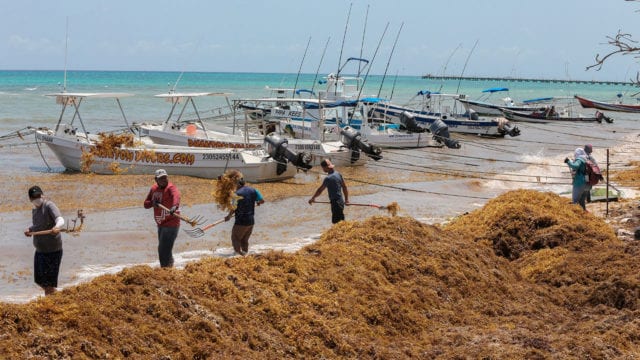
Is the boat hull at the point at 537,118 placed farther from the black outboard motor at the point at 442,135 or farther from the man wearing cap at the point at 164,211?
the man wearing cap at the point at 164,211

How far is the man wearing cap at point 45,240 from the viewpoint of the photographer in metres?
8.05

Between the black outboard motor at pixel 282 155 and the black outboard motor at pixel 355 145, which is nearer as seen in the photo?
the black outboard motor at pixel 282 155

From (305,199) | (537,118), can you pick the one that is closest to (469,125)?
(537,118)

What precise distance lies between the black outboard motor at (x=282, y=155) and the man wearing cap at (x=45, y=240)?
13.5 metres

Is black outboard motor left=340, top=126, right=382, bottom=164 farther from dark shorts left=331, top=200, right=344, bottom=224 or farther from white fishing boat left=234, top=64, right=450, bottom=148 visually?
dark shorts left=331, top=200, right=344, bottom=224

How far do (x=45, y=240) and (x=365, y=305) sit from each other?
348cm

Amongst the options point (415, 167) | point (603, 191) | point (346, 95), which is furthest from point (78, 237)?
point (346, 95)

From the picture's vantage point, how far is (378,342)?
721 cm

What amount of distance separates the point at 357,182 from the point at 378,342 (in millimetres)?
14854

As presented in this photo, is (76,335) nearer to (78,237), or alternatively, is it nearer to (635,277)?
(635,277)

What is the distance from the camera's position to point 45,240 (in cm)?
806

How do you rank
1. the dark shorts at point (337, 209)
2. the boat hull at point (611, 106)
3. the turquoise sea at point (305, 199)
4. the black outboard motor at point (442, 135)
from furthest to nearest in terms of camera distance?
the boat hull at point (611, 106) → the black outboard motor at point (442, 135) → the turquoise sea at point (305, 199) → the dark shorts at point (337, 209)

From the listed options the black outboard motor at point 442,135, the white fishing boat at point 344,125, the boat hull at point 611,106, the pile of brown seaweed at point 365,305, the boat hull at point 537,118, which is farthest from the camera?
the boat hull at point 611,106

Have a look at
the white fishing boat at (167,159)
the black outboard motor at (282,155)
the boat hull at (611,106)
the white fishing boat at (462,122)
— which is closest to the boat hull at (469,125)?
the white fishing boat at (462,122)
